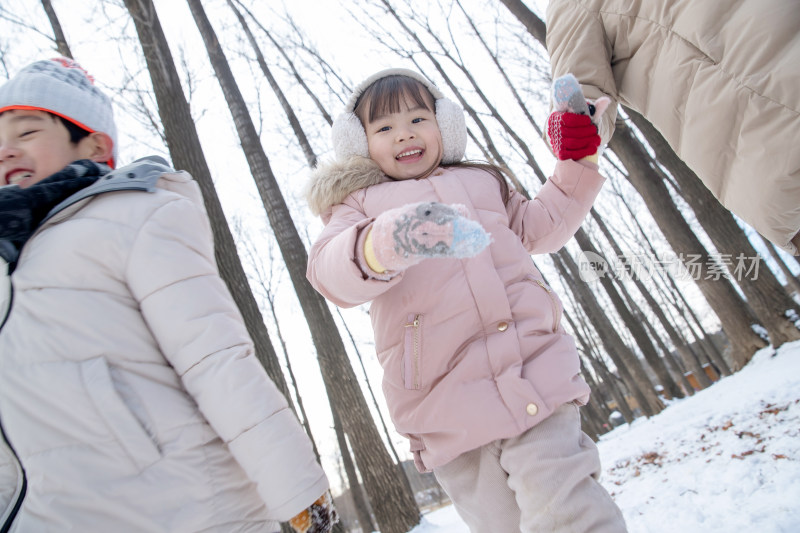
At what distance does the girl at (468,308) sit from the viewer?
1.32 meters

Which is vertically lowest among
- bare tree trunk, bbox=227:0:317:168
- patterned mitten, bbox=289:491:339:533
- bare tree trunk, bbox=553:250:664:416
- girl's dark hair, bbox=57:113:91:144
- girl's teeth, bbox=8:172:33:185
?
bare tree trunk, bbox=553:250:664:416

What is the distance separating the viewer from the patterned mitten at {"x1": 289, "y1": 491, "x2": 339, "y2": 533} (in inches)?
48.6

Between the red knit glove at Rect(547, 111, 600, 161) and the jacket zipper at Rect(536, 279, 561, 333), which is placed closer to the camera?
the jacket zipper at Rect(536, 279, 561, 333)

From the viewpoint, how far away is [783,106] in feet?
4.98

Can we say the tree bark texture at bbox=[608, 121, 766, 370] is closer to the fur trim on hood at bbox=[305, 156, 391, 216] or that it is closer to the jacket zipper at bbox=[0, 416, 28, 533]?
the fur trim on hood at bbox=[305, 156, 391, 216]

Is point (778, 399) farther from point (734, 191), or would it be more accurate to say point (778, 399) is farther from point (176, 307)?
point (176, 307)

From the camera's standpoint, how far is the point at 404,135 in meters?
1.97

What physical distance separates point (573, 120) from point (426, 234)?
1.16 metres

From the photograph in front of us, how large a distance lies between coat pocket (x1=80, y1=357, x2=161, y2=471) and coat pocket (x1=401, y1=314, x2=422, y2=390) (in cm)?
77

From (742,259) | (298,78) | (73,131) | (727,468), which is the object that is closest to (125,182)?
(73,131)

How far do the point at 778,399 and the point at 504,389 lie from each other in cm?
432

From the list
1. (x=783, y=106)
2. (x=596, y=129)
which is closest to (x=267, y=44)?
(x=596, y=129)

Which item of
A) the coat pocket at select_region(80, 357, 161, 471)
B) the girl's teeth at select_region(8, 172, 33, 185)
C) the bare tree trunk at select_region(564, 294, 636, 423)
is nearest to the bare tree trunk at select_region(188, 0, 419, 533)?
the girl's teeth at select_region(8, 172, 33, 185)

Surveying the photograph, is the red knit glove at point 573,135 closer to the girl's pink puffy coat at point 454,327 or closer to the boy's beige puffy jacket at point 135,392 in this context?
the girl's pink puffy coat at point 454,327
